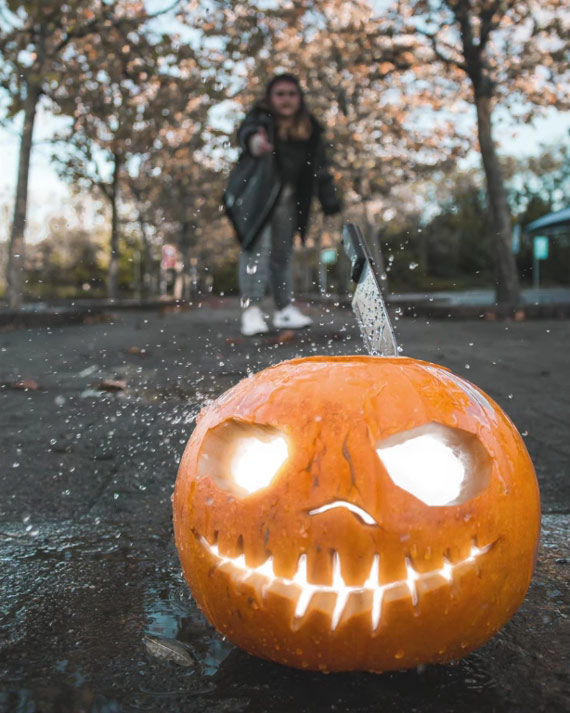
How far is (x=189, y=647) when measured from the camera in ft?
4.76

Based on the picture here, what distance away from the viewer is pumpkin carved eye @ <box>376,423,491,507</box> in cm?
135

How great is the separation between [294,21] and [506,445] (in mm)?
11756

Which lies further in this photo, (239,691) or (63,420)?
(63,420)

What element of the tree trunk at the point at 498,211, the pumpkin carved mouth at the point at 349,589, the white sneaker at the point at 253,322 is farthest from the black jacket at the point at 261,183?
the tree trunk at the point at 498,211

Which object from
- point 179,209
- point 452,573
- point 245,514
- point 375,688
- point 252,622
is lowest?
point 375,688

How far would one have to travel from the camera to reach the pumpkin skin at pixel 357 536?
1274mm

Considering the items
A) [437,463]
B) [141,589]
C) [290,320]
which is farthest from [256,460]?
[290,320]

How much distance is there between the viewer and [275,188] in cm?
596

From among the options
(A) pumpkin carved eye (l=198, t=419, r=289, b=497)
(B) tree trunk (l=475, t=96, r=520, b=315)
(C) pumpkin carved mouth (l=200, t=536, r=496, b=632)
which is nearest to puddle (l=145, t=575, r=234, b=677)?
(C) pumpkin carved mouth (l=200, t=536, r=496, b=632)

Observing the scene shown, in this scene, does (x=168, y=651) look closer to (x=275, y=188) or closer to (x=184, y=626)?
(x=184, y=626)

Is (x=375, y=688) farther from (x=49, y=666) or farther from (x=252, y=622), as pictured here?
(x=49, y=666)

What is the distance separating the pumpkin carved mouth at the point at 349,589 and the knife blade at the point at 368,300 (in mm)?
611

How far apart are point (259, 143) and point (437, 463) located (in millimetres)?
4665

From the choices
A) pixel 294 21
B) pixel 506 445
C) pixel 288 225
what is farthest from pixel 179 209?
pixel 506 445
